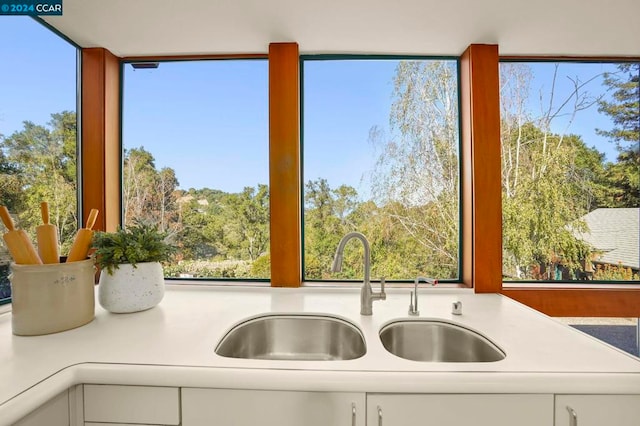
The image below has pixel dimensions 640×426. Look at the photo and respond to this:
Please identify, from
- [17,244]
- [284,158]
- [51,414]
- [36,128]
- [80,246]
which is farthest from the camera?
[284,158]

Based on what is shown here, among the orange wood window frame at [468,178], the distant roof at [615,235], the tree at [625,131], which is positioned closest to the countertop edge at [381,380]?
the orange wood window frame at [468,178]

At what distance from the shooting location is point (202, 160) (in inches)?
71.8

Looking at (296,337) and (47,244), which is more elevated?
(47,244)

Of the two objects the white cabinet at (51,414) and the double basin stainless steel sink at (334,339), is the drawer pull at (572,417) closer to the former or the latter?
the double basin stainless steel sink at (334,339)

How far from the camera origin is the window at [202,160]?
181 cm

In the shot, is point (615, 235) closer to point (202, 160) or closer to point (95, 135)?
point (202, 160)

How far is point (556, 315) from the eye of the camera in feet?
5.35

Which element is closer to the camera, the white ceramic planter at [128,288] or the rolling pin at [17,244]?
the rolling pin at [17,244]

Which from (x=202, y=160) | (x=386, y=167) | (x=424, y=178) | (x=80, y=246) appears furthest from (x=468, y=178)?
(x=80, y=246)

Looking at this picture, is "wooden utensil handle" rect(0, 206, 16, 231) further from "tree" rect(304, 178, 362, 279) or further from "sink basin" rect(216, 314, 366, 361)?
"tree" rect(304, 178, 362, 279)

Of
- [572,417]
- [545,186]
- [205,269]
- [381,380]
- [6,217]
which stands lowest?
[572,417]

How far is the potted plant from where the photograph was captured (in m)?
1.18

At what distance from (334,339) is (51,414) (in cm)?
94

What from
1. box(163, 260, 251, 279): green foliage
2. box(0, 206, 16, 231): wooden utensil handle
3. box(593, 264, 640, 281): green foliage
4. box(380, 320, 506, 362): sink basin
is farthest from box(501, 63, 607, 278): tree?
box(0, 206, 16, 231): wooden utensil handle
